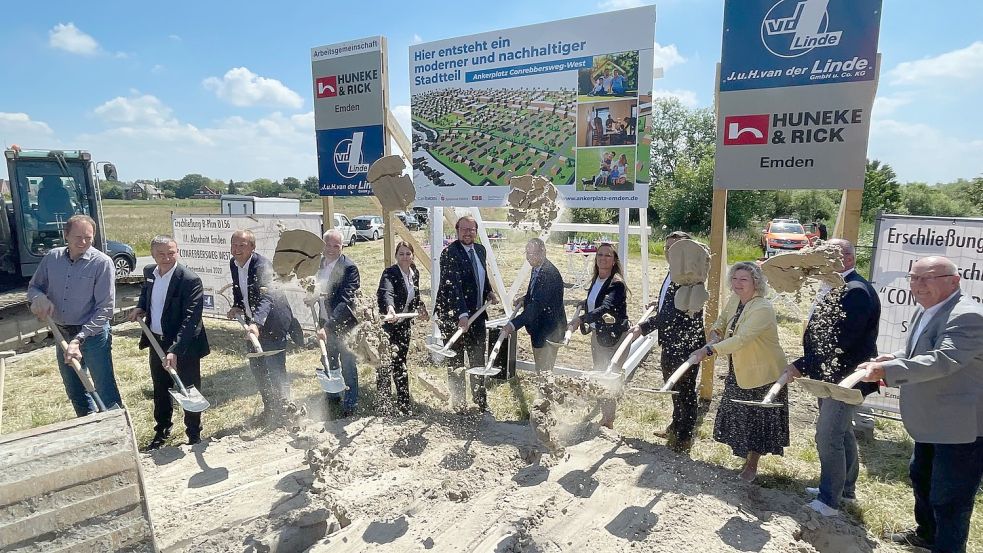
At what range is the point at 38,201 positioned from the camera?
7.57 metres

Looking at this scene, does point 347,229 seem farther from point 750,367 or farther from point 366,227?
point 750,367

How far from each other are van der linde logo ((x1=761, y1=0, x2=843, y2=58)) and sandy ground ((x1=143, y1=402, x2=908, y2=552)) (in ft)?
10.8

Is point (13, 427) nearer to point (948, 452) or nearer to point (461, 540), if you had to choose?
point (461, 540)

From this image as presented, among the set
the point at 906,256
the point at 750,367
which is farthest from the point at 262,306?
the point at 906,256

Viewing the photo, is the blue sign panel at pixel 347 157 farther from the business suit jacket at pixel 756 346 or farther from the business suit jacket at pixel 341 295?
the business suit jacket at pixel 756 346

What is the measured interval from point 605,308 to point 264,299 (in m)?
2.74

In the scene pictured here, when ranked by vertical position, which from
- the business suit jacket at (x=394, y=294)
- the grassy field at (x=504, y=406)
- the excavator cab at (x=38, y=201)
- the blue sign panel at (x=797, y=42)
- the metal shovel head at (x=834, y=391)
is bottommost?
the grassy field at (x=504, y=406)

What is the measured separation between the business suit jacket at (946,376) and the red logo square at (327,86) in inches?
239

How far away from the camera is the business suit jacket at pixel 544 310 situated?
428 cm

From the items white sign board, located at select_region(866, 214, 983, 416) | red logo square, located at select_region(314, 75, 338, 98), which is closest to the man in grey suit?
white sign board, located at select_region(866, 214, 983, 416)

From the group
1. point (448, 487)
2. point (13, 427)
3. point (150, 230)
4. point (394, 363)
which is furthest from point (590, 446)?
point (150, 230)

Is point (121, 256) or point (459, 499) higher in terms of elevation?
point (121, 256)

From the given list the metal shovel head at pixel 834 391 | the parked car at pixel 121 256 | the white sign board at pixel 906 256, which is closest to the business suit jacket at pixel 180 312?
the metal shovel head at pixel 834 391

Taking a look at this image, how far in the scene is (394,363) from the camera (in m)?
4.67
